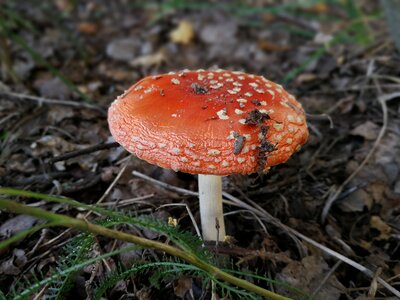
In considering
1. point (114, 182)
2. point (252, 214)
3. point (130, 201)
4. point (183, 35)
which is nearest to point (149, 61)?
point (183, 35)

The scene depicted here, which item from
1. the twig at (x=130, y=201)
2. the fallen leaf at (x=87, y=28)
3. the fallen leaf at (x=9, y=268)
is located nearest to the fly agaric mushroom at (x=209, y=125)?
the twig at (x=130, y=201)

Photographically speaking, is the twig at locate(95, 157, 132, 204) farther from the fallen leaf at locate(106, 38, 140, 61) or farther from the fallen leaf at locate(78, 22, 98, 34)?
the fallen leaf at locate(78, 22, 98, 34)

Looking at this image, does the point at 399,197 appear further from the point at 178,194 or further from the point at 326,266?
the point at 178,194

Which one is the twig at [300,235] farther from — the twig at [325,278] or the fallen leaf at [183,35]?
the fallen leaf at [183,35]

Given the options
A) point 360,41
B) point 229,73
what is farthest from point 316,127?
point 360,41

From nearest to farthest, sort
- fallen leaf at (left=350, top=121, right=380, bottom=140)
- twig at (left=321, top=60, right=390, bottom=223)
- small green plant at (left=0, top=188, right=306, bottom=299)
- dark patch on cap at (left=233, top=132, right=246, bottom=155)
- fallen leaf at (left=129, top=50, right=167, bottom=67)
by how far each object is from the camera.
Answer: small green plant at (left=0, top=188, right=306, bottom=299)
dark patch on cap at (left=233, top=132, right=246, bottom=155)
twig at (left=321, top=60, right=390, bottom=223)
fallen leaf at (left=350, top=121, right=380, bottom=140)
fallen leaf at (left=129, top=50, right=167, bottom=67)

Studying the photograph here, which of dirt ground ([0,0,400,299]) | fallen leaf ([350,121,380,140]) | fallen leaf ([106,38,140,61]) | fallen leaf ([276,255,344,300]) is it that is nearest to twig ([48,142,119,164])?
dirt ground ([0,0,400,299])
